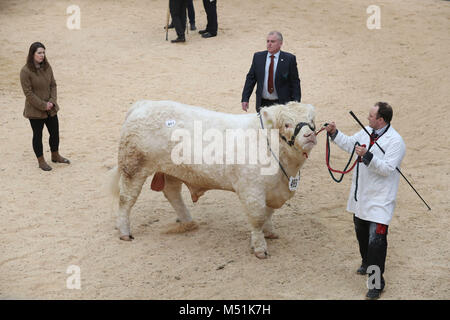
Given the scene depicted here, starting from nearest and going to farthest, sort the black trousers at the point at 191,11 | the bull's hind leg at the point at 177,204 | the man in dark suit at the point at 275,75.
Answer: the bull's hind leg at the point at 177,204 < the man in dark suit at the point at 275,75 < the black trousers at the point at 191,11

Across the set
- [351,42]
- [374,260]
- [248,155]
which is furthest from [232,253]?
[351,42]

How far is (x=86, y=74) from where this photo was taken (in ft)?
42.3

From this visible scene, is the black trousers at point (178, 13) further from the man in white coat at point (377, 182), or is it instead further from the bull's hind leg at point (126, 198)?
the man in white coat at point (377, 182)

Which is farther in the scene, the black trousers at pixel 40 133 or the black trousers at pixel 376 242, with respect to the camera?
the black trousers at pixel 40 133

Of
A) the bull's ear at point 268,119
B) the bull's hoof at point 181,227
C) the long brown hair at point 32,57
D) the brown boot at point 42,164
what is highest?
the long brown hair at point 32,57

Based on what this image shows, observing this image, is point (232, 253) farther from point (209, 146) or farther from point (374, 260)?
point (374, 260)

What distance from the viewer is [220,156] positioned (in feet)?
20.4

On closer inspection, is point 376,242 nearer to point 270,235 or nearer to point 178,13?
point 270,235

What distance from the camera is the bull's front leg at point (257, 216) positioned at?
6.16 meters

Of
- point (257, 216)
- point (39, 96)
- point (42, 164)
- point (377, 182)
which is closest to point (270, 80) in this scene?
point (257, 216)

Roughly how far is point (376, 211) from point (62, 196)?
456 centimetres

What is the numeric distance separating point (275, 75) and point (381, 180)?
2.71m

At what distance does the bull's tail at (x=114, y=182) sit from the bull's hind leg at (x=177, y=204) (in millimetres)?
602

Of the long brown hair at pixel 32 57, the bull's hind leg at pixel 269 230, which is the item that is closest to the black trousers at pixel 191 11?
the long brown hair at pixel 32 57
